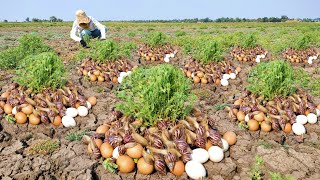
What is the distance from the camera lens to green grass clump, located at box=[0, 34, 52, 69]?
10409mm

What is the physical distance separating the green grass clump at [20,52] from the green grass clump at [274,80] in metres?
7.75

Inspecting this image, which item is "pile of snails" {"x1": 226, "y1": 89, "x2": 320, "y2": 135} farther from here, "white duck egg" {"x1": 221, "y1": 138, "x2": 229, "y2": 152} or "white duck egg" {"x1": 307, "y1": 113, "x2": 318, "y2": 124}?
"white duck egg" {"x1": 221, "y1": 138, "x2": 229, "y2": 152}

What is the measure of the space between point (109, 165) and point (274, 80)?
11.2ft

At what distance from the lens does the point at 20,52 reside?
36.9 feet

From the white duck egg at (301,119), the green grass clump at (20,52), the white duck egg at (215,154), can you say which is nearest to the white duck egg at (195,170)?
the white duck egg at (215,154)

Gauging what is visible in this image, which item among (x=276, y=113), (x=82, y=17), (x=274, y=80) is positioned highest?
(x=82, y=17)

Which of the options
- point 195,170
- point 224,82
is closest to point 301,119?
point 195,170

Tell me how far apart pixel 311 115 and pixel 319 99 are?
209 cm

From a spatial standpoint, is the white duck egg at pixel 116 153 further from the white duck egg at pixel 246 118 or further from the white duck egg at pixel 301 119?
the white duck egg at pixel 301 119

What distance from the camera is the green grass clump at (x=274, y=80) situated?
583 centimetres

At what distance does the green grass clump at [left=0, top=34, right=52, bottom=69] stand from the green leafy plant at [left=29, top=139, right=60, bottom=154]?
6288 millimetres

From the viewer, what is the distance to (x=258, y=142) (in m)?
5.27

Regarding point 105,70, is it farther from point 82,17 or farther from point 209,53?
point 209,53

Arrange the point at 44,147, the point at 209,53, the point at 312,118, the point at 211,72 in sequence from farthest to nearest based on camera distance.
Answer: the point at 209,53
the point at 211,72
the point at 312,118
the point at 44,147
